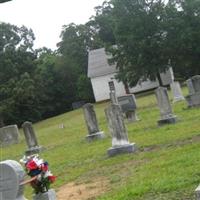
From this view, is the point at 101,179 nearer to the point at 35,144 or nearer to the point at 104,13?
the point at 35,144

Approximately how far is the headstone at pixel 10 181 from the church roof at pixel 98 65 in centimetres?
5504

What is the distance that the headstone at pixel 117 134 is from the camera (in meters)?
15.8

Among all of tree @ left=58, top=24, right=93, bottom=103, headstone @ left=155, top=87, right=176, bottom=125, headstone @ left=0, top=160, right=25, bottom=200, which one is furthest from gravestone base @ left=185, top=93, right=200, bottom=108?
tree @ left=58, top=24, right=93, bottom=103

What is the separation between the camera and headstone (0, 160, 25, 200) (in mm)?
9023

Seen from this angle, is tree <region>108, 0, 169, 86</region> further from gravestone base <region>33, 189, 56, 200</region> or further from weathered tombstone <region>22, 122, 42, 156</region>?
gravestone base <region>33, 189, 56, 200</region>

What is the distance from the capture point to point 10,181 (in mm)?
9062

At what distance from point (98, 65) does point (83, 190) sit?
5554cm

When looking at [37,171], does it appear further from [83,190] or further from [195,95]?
[195,95]

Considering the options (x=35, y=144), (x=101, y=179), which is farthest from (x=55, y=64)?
(x=101, y=179)

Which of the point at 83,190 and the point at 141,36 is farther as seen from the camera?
the point at 141,36

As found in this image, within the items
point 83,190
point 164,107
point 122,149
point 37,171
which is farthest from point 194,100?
point 37,171

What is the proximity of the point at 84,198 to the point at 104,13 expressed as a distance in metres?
68.5

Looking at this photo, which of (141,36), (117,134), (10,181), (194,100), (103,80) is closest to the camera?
(10,181)

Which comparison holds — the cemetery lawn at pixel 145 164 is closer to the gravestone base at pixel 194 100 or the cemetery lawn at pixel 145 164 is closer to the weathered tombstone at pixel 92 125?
the weathered tombstone at pixel 92 125
